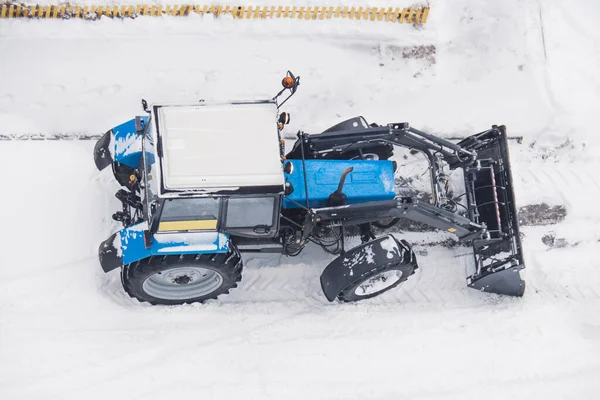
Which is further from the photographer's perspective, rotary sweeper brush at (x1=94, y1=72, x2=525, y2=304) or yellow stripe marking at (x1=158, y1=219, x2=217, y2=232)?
yellow stripe marking at (x1=158, y1=219, x2=217, y2=232)

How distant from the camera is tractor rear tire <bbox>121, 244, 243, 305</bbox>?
20.9 feet

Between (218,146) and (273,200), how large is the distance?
714mm

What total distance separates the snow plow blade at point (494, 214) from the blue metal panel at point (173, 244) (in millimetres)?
2979

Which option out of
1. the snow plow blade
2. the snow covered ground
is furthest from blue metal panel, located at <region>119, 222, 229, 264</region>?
the snow plow blade

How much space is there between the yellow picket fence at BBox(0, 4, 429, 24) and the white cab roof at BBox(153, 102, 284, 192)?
10.5 feet

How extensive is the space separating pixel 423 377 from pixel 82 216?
13.9 feet

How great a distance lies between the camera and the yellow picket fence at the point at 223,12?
8453mm

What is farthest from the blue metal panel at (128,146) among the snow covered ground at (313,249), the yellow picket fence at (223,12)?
the yellow picket fence at (223,12)

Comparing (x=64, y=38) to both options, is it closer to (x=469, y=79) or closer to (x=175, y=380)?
(x=175, y=380)

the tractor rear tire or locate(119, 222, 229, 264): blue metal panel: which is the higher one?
locate(119, 222, 229, 264): blue metal panel

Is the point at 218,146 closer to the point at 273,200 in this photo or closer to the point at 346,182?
the point at 273,200

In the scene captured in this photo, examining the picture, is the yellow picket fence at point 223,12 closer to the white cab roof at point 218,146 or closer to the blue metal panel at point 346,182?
the blue metal panel at point 346,182

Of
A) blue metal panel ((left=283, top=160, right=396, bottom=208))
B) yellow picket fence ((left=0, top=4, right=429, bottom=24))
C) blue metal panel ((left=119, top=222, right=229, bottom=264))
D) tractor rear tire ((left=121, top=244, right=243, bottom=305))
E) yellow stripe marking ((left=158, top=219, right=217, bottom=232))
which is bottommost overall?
tractor rear tire ((left=121, top=244, right=243, bottom=305))

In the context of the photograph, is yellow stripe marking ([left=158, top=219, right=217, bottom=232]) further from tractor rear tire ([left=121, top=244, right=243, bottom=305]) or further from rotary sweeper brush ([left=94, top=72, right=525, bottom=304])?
tractor rear tire ([left=121, top=244, right=243, bottom=305])
